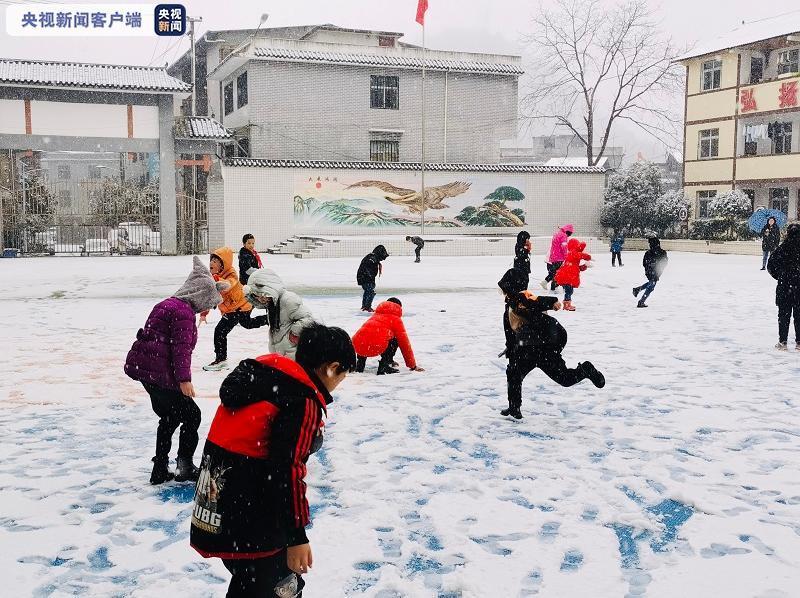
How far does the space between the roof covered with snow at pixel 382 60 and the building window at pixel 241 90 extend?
208cm

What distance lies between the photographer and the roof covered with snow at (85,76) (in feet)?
78.0

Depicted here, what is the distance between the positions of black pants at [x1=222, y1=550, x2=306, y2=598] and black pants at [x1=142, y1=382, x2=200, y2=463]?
2106 mm

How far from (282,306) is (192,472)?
1.53m

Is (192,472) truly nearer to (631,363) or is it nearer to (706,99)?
(631,363)

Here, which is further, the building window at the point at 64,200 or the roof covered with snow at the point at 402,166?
the roof covered with snow at the point at 402,166

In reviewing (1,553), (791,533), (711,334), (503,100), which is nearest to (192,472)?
(1,553)

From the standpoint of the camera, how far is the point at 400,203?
3009 cm

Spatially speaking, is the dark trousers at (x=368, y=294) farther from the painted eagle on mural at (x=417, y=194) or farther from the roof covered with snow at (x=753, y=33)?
the roof covered with snow at (x=753, y=33)

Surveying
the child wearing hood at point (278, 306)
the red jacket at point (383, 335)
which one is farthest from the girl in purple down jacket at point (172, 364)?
the red jacket at point (383, 335)

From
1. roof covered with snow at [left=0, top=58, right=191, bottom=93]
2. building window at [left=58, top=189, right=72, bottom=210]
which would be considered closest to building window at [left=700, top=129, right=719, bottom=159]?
roof covered with snow at [left=0, top=58, right=191, bottom=93]

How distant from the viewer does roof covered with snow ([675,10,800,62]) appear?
30562 mm

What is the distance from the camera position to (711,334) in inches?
401

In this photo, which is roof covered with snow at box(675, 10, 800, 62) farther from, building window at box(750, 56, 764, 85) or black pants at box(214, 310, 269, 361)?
black pants at box(214, 310, 269, 361)

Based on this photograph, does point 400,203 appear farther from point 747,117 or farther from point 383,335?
point 383,335
